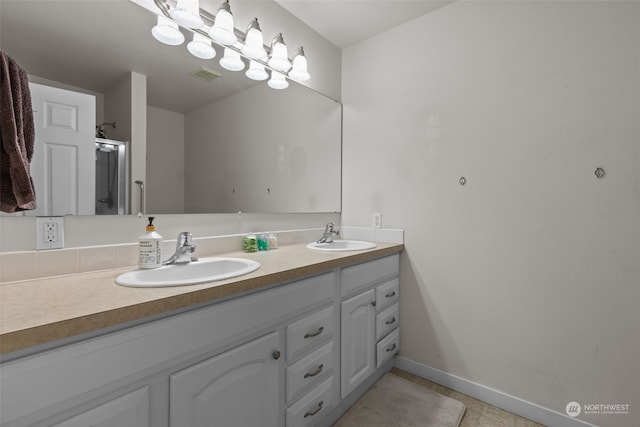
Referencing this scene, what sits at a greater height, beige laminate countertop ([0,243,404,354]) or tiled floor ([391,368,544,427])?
beige laminate countertop ([0,243,404,354])

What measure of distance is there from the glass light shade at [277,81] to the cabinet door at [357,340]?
4.36 ft

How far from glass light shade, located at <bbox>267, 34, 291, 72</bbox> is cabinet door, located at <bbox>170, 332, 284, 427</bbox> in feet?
4.85

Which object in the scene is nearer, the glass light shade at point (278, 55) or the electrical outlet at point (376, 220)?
the glass light shade at point (278, 55)

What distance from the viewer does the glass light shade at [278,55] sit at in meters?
1.73

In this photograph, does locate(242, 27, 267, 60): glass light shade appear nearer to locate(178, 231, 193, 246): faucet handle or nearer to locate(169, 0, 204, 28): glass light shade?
locate(169, 0, 204, 28): glass light shade

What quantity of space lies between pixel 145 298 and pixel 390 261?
4.61 feet

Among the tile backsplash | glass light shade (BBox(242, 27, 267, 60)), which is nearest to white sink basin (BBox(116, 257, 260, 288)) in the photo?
the tile backsplash

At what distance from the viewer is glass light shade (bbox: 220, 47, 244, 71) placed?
1.55m

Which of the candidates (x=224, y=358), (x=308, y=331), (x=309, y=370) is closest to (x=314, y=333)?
(x=308, y=331)

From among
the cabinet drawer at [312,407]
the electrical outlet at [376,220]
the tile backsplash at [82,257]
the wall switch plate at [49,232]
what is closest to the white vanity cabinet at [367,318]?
the cabinet drawer at [312,407]

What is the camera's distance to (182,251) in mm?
1249

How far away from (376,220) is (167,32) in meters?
1.56

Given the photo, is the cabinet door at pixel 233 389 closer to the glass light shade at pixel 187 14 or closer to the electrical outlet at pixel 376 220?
the electrical outlet at pixel 376 220

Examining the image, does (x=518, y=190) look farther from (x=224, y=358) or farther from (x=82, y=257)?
(x=82, y=257)
